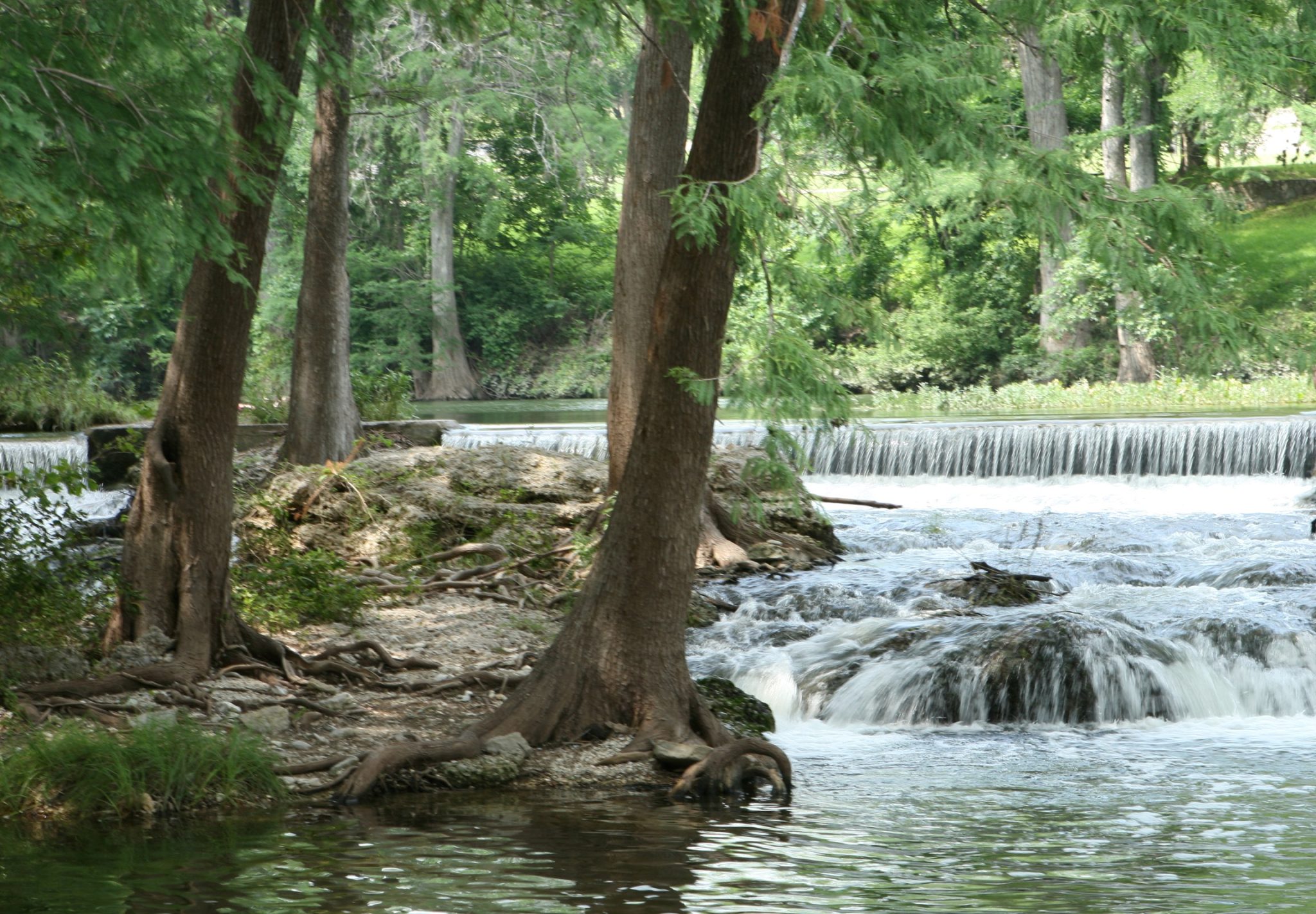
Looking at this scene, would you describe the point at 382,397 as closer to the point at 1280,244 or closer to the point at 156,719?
the point at 156,719

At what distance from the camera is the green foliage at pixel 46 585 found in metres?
8.84

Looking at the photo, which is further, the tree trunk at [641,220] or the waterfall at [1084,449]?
the waterfall at [1084,449]

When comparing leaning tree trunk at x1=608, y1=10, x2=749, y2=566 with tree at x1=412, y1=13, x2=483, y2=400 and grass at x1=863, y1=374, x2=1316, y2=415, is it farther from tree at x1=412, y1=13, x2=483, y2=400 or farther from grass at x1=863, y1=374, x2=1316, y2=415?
tree at x1=412, y1=13, x2=483, y2=400

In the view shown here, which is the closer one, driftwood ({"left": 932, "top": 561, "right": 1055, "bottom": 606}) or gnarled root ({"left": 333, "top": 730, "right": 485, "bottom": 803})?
gnarled root ({"left": 333, "top": 730, "right": 485, "bottom": 803})

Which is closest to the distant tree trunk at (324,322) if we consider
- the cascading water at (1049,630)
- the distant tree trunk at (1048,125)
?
the cascading water at (1049,630)

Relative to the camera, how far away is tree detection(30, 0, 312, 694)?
8.50 meters

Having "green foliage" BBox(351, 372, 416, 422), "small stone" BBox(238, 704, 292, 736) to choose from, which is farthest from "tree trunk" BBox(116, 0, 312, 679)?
"green foliage" BBox(351, 372, 416, 422)

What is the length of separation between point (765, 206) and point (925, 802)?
3067 millimetres

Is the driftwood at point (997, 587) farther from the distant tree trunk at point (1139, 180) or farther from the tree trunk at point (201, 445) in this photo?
the distant tree trunk at point (1139, 180)

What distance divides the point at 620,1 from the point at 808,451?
1387 cm

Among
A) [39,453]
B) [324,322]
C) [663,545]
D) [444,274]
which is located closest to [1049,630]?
[663,545]

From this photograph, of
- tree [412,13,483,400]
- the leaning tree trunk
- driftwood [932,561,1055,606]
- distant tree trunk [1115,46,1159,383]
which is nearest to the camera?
driftwood [932,561,1055,606]

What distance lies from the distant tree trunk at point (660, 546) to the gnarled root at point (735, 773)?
16.7 inches

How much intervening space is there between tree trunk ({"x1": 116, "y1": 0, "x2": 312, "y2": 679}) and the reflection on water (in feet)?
7.85
